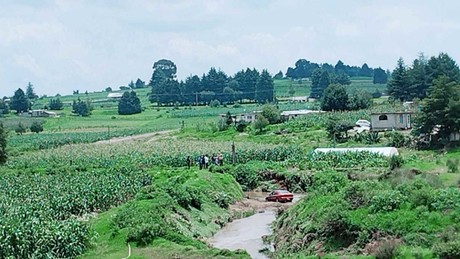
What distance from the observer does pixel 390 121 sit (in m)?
73.4

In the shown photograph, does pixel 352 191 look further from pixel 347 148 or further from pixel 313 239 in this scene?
pixel 347 148

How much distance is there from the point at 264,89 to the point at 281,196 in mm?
102491

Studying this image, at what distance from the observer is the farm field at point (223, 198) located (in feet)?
84.3

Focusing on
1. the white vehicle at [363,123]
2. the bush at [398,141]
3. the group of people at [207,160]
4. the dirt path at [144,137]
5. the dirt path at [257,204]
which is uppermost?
the white vehicle at [363,123]

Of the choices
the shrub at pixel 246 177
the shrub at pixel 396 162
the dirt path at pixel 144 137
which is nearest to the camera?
the shrub at pixel 396 162

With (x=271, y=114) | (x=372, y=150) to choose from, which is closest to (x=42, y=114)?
(x=271, y=114)

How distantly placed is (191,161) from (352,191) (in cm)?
3261

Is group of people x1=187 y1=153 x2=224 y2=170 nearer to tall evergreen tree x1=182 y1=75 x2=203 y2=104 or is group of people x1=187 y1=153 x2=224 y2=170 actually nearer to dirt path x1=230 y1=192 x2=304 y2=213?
dirt path x1=230 y1=192 x2=304 y2=213

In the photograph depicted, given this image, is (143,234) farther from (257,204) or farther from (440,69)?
(440,69)

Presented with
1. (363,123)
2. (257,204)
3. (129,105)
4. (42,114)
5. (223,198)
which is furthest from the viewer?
(129,105)

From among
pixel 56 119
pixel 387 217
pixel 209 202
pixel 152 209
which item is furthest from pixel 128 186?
pixel 56 119

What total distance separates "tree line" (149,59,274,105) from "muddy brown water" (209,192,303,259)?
103 m

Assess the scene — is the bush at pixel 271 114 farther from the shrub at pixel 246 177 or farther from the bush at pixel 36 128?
the bush at pixel 36 128

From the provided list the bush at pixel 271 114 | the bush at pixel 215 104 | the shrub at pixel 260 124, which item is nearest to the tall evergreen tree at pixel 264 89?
the bush at pixel 215 104
